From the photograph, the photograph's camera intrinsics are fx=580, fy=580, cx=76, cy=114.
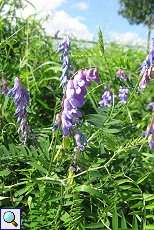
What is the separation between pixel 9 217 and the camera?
5.14 feet

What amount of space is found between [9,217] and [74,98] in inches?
15.9

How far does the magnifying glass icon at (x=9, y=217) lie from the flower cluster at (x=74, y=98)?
12.2 inches

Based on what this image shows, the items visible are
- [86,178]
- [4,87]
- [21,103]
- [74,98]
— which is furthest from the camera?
[4,87]

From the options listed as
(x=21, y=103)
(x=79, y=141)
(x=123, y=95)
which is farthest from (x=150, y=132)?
(x=123, y=95)

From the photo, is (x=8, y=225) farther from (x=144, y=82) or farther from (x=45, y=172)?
(x=144, y=82)

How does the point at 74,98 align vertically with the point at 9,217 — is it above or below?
above

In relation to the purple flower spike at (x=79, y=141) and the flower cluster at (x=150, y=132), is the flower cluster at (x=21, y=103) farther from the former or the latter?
the flower cluster at (x=150, y=132)

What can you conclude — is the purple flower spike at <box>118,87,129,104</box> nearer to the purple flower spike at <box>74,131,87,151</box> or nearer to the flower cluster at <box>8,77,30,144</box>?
the flower cluster at <box>8,77,30,144</box>

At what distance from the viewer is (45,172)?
1.52 m

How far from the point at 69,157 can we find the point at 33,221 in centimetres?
19

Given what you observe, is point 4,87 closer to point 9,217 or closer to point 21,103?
point 21,103

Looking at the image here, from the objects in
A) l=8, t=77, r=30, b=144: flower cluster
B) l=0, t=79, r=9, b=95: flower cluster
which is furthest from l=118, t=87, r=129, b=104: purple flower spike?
l=8, t=77, r=30, b=144: flower cluster

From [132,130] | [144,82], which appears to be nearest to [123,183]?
[144,82]

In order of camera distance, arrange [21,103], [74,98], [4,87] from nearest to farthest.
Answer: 1. [74,98]
2. [21,103]
3. [4,87]
